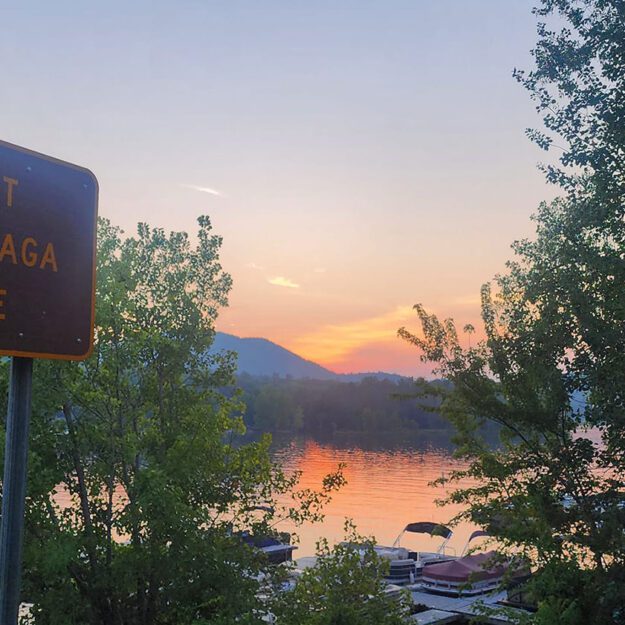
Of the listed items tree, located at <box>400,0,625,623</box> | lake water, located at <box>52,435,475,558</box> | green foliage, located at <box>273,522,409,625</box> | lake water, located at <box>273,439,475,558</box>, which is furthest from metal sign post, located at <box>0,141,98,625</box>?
lake water, located at <box>273,439,475,558</box>

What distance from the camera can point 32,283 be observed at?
2043 millimetres

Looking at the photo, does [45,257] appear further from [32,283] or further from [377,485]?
[377,485]

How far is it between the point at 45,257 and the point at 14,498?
26.3 inches

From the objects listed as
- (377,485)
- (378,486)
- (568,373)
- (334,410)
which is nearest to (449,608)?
(568,373)

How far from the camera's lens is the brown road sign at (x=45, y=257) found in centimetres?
201

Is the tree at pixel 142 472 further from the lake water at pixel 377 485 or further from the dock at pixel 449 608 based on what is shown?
the dock at pixel 449 608

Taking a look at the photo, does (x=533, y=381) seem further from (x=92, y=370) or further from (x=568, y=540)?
(x=92, y=370)

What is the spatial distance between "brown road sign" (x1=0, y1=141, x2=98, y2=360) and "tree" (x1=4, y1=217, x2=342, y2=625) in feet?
33.7

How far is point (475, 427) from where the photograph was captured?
50.4 ft

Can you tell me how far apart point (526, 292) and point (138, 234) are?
8615mm

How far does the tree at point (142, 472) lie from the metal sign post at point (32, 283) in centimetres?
1028

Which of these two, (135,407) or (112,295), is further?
(135,407)

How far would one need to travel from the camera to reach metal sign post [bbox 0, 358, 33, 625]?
1.84m

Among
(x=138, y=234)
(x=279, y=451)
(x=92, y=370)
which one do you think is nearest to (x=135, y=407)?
(x=92, y=370)
